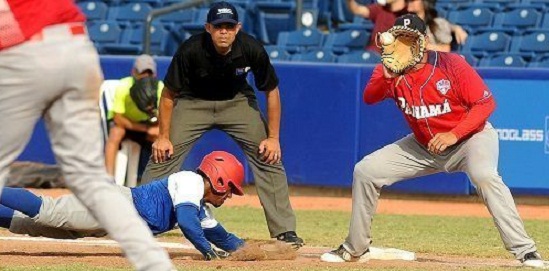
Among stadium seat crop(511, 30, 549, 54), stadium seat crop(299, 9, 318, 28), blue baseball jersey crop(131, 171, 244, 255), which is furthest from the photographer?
stadium seat crop(299, 9, 318, 28)

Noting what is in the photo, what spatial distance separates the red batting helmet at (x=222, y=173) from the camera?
794cm

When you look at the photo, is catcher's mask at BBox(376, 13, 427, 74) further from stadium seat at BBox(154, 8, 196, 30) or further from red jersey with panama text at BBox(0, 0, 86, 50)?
stadium seat at BBox(154, 8, 196, 30)

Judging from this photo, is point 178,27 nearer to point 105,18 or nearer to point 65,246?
point 105,18

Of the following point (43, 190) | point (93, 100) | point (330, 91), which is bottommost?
point (43, 190)

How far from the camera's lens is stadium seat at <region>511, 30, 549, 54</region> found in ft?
51.9

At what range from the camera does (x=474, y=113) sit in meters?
8.03

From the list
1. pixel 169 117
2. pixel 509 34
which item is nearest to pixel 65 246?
pixel 169 117

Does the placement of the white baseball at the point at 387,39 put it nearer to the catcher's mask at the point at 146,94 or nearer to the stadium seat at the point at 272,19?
the catcher's mask at the point at 146,94

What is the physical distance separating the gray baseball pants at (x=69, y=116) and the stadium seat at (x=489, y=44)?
11522 millimetres

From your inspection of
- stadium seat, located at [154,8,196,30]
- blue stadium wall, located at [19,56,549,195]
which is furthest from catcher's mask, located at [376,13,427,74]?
stadium seat, located at [154,8,196,30]

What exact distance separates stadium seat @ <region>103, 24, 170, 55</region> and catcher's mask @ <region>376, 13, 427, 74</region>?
9503 mm

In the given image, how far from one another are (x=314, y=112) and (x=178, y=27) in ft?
13.5

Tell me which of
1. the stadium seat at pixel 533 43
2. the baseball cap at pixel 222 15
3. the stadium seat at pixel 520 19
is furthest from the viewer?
the stadium seat at pixel 520 19

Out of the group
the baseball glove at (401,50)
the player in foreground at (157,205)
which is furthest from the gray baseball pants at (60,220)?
the baseball glove at (401,50)
